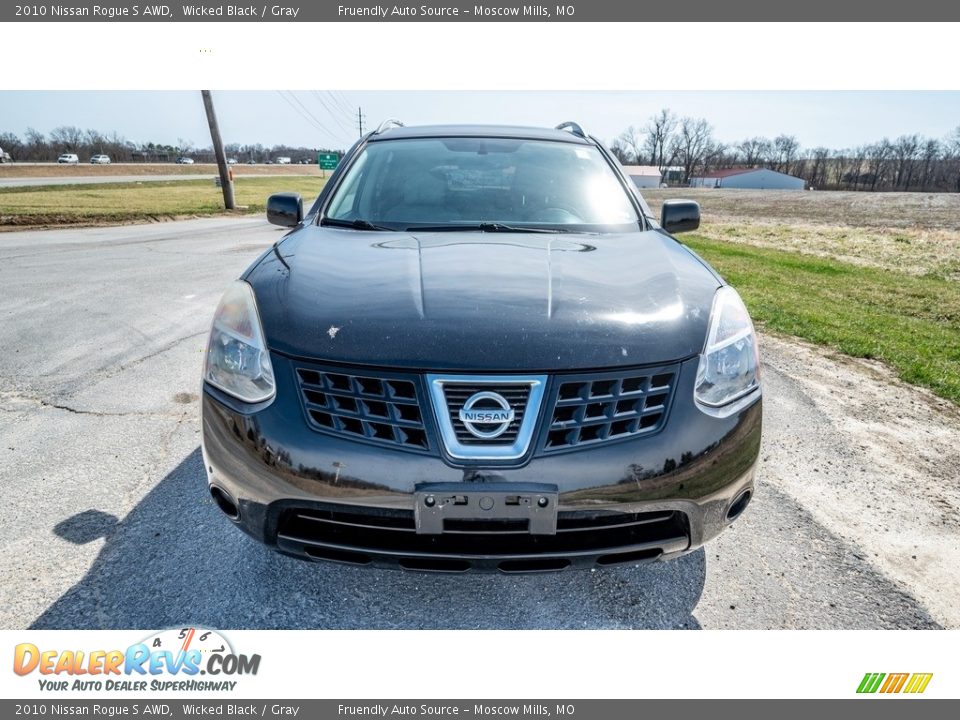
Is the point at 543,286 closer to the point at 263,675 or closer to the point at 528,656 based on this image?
the point at 528,656

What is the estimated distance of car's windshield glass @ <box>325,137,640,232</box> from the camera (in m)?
2.87

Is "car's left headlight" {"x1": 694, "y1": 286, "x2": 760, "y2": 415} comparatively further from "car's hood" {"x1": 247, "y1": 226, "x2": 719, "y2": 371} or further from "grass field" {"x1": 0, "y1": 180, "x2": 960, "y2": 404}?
"grass field" {"x1": 0, "y1": 180, "x2": 960, "y2": 404}

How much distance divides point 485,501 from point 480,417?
23 cm

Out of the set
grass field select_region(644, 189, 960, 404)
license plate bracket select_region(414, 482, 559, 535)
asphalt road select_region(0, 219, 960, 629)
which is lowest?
grass field select_region(644, 189, 960, 404)

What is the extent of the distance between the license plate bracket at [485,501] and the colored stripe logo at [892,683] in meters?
1.23

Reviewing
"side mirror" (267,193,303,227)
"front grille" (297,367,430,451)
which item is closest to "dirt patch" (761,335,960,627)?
"front grille" (297,367,430,451)

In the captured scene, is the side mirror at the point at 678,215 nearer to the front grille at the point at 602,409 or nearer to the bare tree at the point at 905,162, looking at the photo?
the front grille at the point at 602,409

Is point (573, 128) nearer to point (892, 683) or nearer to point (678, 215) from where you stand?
point (678, 215)

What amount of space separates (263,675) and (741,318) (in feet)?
6.40

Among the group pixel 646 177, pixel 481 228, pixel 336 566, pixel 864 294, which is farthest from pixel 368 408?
pixel 646 177

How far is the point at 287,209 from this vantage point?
330 centimetres

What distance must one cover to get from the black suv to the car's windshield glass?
0.79 m

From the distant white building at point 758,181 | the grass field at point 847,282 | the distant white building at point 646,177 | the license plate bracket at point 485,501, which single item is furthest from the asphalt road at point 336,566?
the distant white building at point 758,181

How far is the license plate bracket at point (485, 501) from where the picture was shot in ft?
5.42
